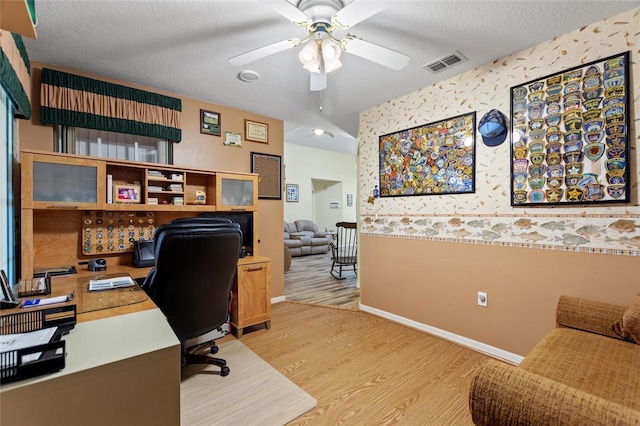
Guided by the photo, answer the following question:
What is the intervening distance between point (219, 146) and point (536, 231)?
315 centimetres

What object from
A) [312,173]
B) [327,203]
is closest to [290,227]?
[312,173]

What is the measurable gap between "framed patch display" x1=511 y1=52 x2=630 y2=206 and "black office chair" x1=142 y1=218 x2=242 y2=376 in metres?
2.23

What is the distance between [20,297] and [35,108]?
5.55 feet

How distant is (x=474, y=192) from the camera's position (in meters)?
2.52

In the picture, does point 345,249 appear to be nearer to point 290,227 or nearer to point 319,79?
point 290,227

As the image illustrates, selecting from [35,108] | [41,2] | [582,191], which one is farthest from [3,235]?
[582,191]

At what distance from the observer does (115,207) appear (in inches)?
94.0

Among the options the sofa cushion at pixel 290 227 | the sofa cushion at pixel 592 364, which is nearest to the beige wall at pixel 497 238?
the sofa cushion at pixel 592 364

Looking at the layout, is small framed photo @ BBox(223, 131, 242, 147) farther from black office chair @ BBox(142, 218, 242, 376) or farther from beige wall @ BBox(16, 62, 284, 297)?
black office chair @ BBox(142, 218, 242, 376)

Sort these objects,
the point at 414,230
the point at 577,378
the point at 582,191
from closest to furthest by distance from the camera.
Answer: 1. the point at 577,378
2. the point at 582,191
3. the point at 414,230

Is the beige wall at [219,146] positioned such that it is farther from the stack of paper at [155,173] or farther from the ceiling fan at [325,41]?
the ceiling fan at [325,41]

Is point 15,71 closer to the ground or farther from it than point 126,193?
farther from it

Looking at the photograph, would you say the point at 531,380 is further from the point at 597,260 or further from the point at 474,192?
the point at 474,192

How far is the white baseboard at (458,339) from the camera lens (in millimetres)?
2299
